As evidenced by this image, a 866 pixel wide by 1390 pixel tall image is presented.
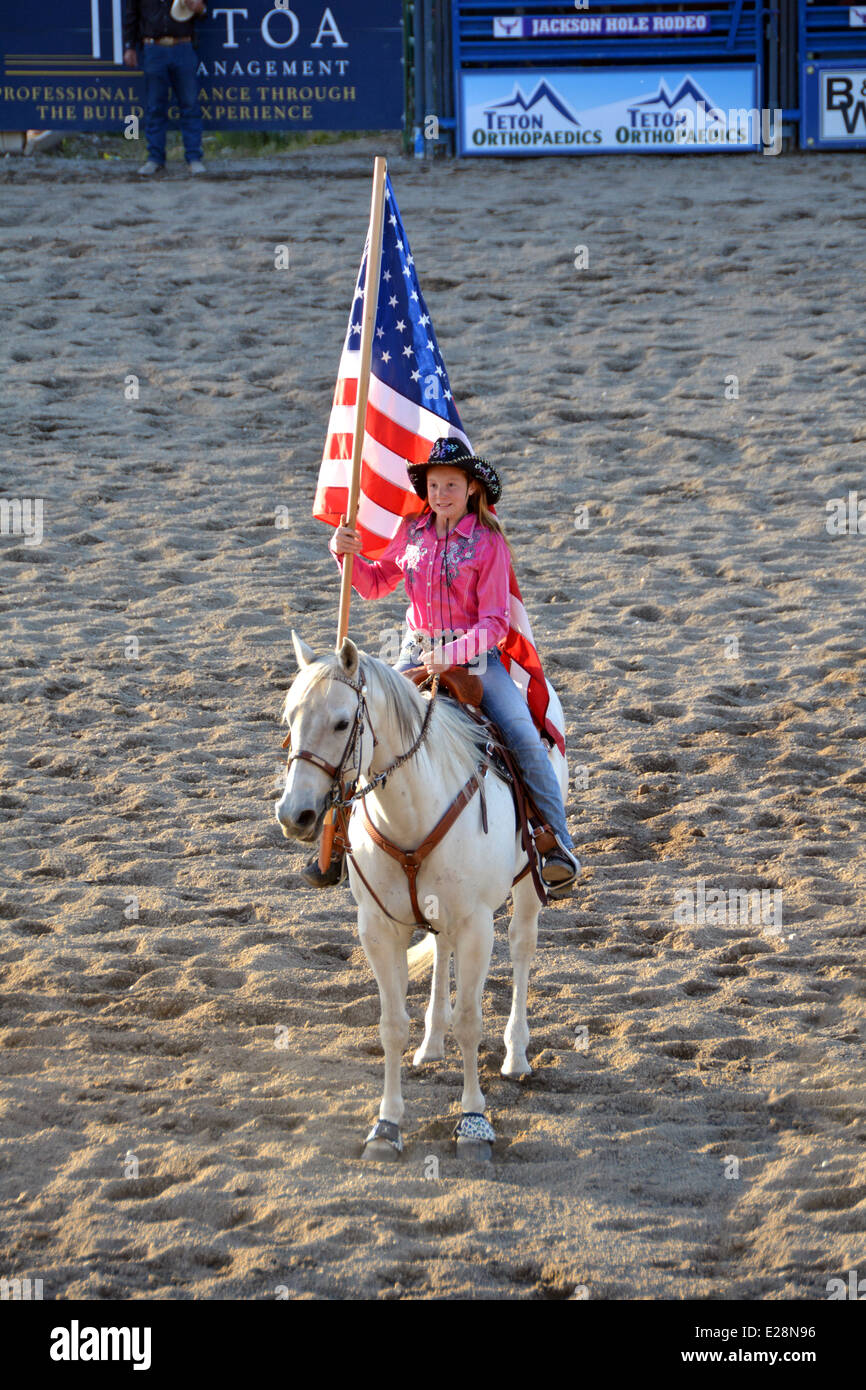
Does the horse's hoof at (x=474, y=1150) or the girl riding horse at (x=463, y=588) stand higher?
the girl riding horse at (x=463, y=588)

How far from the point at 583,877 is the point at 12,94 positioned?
43.6ft

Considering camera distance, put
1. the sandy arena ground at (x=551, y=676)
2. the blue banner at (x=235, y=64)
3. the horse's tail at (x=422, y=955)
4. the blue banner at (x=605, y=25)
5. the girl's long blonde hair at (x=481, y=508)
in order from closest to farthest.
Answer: the sandy arena ground at (x=551, y=676), the girl's long blonde hair at (x=481, y=508), the horse's tail at (x=422, y=955), the blue banner at (x=235, y=64), the blue banner at (x=605, y=25)

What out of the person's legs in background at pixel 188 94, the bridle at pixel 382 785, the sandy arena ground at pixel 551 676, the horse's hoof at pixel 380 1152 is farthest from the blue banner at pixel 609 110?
the horse's hoof at pixel 380 1152

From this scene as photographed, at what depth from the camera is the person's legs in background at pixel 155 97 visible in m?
15.7

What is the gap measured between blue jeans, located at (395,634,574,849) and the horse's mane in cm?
17

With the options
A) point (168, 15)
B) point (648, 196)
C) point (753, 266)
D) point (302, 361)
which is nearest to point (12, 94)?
point (168, 15)

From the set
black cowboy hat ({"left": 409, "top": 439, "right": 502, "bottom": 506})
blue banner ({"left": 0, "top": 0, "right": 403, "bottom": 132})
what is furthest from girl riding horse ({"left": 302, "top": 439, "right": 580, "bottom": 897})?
blue banner ({"left": 0, "top": 0, "right": 403, "bottom": 132})

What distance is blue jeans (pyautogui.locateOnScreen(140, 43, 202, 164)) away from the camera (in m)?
15.7

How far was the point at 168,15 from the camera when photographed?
Answer: 614 inches

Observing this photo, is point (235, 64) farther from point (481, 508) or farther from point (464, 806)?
point (464, 806)

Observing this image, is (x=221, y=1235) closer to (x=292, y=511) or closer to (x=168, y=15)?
(x=292, y=511)

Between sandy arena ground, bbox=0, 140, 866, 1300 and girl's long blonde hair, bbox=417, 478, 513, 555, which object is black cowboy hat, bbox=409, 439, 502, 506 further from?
sandy arena ground, bbox=0, 140, 866, 1300

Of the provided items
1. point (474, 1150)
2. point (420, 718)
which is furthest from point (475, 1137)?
point (420, 718)

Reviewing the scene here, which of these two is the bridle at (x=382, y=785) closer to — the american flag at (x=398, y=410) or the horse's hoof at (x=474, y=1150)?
the american flag at (x=398, y=410)
